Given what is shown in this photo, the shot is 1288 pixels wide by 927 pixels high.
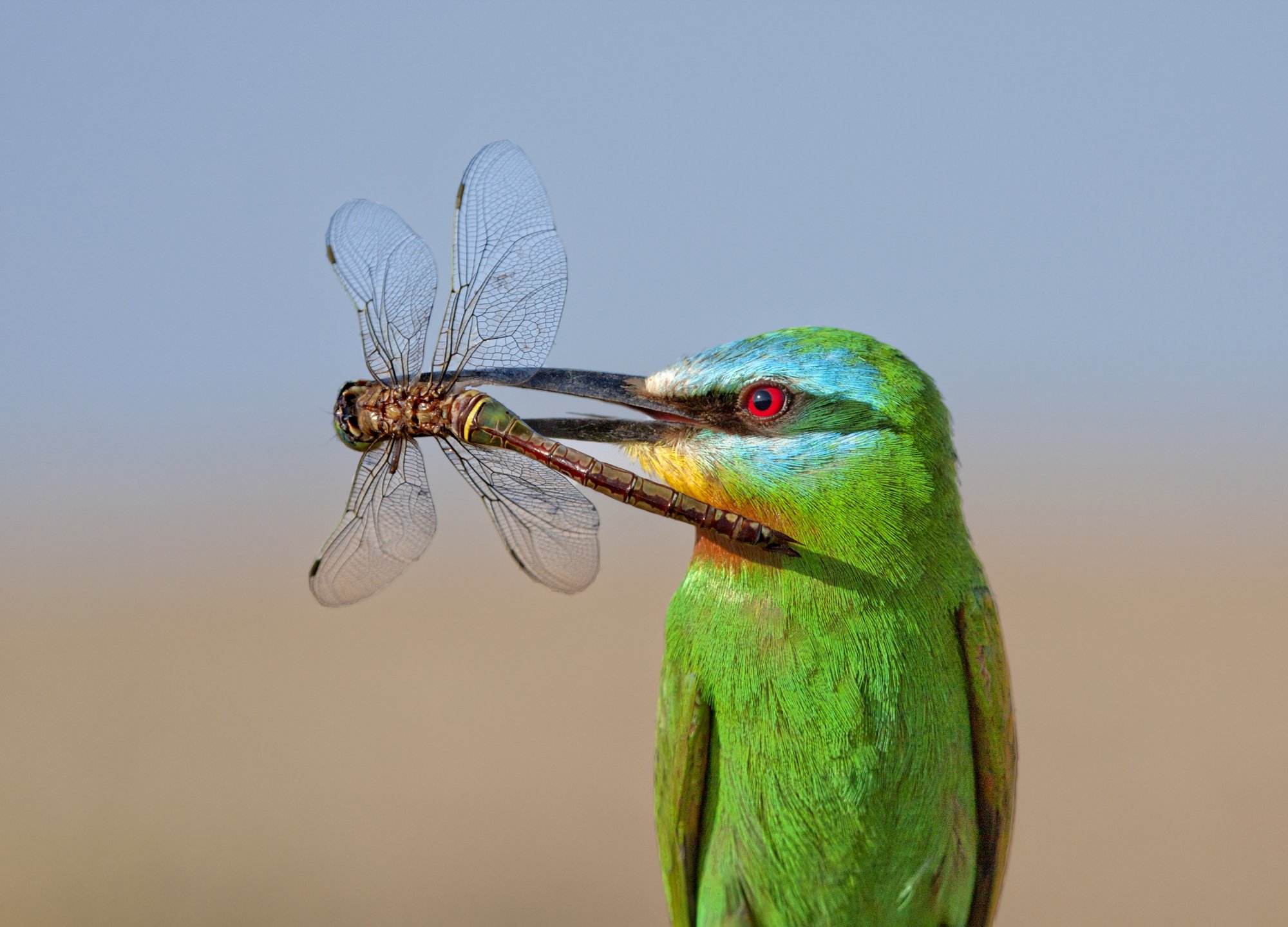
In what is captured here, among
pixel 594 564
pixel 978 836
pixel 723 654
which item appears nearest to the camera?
pixel 594 564

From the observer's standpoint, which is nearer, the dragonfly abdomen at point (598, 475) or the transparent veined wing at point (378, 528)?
the dragonfly abdomen at point (598, 475)

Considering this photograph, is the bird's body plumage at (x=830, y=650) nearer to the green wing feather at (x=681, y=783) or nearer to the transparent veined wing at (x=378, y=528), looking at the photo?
the green wing feather at (x=681, y=783)

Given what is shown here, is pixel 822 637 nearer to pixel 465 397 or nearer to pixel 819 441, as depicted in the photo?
pixel 819 441

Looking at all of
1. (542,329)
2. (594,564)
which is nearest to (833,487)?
(594,564)

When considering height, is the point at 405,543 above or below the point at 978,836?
above

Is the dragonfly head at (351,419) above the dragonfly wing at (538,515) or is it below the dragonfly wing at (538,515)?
above

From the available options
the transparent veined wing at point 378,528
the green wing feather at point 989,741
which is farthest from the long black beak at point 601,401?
the green wing feather at point 989,741

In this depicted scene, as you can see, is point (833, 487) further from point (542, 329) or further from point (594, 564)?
point (542, 329)
